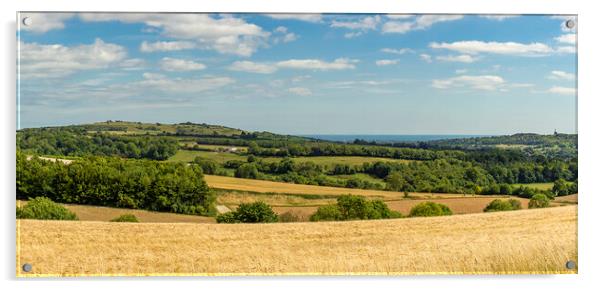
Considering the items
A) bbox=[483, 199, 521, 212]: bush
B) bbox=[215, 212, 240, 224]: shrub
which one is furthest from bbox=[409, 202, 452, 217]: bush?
bbox=[215, 212, 240, 224]: shrub

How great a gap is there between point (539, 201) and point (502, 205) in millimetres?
459

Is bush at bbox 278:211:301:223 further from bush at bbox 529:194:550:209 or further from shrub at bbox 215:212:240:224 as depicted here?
bush at bbox 529:194:550:209


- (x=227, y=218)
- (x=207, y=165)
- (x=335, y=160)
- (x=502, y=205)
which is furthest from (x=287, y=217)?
(x=502, y=205)

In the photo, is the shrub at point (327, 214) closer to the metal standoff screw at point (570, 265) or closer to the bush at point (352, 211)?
the bush at point (352, 211)

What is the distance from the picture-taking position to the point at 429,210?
8.01 metres

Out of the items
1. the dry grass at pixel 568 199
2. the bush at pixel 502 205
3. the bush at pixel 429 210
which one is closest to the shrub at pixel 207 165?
the bush at pixel 429 210

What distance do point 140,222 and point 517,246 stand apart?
173 inches

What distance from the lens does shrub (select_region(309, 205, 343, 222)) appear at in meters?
7.91

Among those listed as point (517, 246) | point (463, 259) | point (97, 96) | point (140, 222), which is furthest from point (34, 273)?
point (517, 246)

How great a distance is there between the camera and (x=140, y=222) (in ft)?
25.6

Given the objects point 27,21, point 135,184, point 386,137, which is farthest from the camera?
point 386,137

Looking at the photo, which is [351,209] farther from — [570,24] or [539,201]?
[570,24]

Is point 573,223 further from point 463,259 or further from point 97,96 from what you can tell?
point 97,96

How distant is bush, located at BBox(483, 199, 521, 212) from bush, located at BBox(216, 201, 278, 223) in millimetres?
2573
